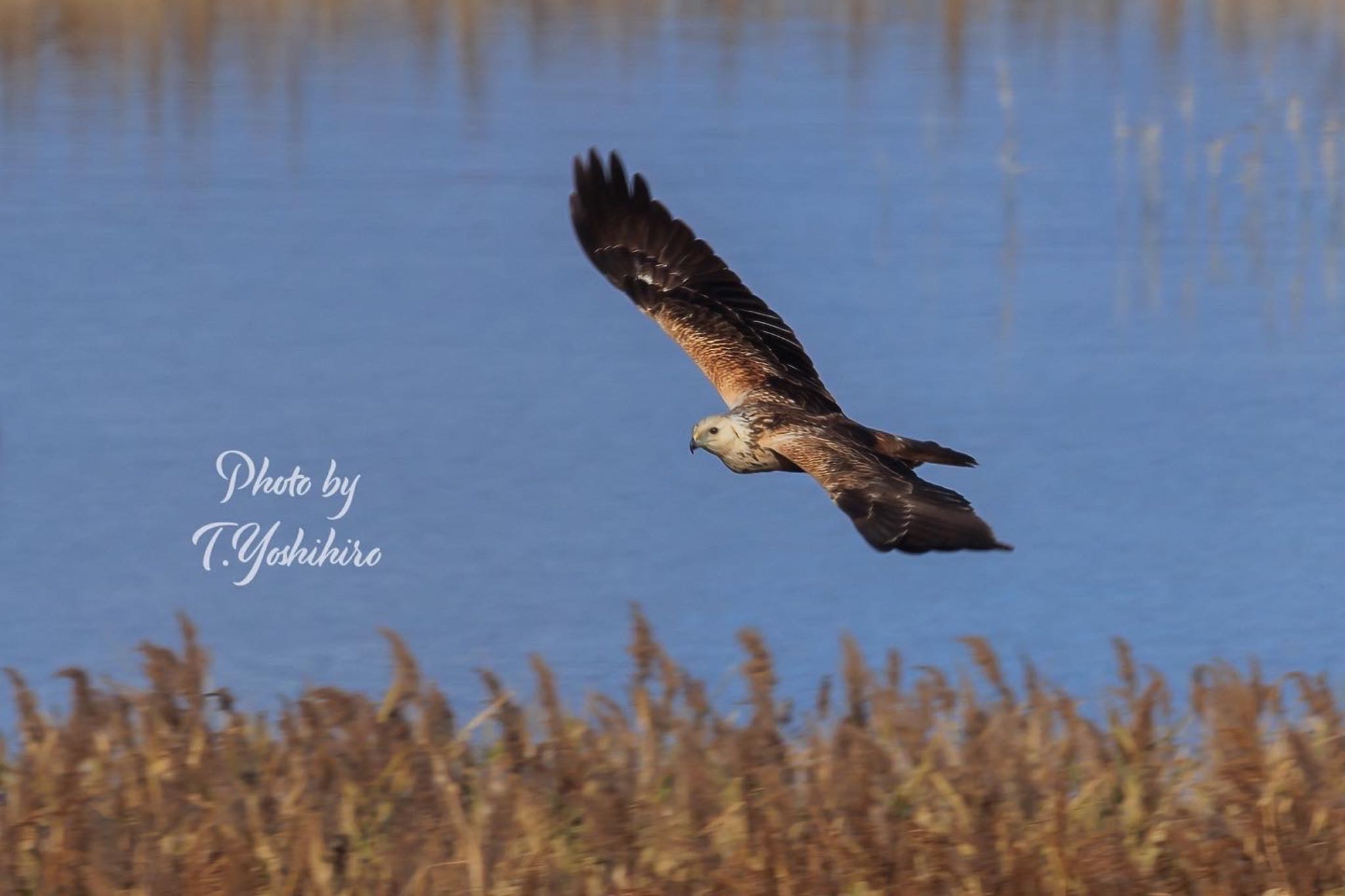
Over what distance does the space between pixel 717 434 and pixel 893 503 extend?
3.54 feet

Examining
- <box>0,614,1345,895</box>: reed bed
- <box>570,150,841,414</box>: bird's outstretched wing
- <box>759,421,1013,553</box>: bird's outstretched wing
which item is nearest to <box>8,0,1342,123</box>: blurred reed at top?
<box>570,150,841,414</box>: bird's outstretched wing

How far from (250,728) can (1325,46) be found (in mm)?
14326

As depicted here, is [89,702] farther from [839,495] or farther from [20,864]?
[839,495]

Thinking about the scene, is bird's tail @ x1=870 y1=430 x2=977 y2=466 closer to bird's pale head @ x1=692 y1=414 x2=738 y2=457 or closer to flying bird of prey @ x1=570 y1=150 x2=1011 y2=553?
flying bird of prey @ x1=570 y1=150 x2=1011 y2=553

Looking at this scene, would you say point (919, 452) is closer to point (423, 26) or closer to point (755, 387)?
point (755, 387)

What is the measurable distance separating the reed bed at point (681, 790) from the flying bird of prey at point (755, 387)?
1.09 feet

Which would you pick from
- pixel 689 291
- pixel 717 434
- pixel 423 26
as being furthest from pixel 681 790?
pixel 423 26

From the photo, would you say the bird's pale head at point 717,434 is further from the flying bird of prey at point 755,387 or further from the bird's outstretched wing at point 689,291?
the bird's outstretched wing at point 689,291

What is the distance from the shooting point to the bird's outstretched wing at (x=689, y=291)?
6883 millimetres

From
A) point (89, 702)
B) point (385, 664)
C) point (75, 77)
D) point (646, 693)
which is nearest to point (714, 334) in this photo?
point (385, 664)

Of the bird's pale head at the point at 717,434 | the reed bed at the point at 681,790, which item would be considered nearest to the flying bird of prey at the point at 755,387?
the bird's pale head at the point at 717,434

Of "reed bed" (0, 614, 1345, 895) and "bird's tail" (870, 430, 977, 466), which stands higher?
"bird's tail" (870, 430, 977, 466)

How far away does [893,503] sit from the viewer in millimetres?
5355

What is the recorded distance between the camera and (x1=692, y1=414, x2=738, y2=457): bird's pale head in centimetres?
631
